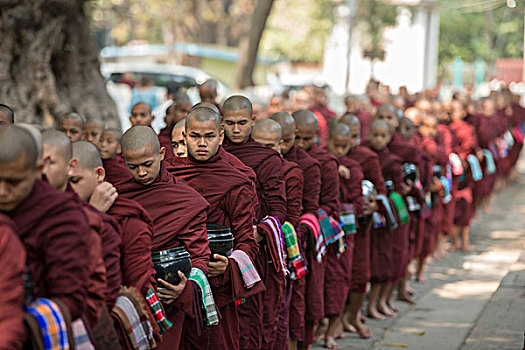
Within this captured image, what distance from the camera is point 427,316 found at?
8.60 meters

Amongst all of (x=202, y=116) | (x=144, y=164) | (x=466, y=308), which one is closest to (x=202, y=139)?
(x=202, y=116)

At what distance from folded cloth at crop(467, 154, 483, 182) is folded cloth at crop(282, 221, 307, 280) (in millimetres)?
6425

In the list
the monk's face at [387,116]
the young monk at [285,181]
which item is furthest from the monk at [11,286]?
the monk's face at [387,116]

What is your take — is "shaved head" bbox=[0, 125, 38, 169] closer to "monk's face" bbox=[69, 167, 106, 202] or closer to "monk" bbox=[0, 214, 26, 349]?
"monk" bbox=[0, 214, 26, 349]

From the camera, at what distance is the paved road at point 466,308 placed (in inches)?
283

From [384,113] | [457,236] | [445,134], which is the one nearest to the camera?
[384,113]

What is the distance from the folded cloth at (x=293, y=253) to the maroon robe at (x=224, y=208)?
33.7 inches

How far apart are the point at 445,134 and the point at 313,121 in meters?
4.91

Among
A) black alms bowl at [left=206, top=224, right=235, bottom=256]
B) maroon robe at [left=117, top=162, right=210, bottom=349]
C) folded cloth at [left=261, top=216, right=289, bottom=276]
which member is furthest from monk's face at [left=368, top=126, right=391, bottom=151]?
maroon robe at [left=117, top=162, right=210, bottom=349]

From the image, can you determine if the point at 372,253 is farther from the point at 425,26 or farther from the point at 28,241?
the point at 425,26

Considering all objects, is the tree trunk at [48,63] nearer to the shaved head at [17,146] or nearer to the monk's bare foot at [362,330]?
the monk's bare foot at [362,330]

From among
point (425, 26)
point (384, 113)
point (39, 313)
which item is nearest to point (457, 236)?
point (384, 113)

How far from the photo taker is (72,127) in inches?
274

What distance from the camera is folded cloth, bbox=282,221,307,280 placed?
20.2 feet
